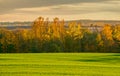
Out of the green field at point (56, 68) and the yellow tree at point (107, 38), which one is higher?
the green field at point (56, 68)

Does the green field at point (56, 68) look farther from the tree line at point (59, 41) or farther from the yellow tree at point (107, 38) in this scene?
the yellow tree at point (107, 38)

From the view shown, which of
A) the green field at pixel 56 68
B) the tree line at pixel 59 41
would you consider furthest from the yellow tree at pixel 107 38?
the green field at pixel 56 68

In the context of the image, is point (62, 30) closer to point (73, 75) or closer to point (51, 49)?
point (51, 49)

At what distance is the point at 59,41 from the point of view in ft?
356

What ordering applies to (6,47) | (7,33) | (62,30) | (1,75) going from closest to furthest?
(1,75) < (6,47) < (7,33) < (62,30)

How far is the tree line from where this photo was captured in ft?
343

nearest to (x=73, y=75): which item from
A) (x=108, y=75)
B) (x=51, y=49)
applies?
(x=108, y=75)

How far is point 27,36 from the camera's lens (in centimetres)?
11381

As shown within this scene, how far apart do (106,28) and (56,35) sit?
16.4m

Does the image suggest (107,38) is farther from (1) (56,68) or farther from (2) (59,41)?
(1) (56,68)

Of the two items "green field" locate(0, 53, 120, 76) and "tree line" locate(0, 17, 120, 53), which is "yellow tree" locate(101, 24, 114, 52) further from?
"green field" locate(0, 53, 120, 76)

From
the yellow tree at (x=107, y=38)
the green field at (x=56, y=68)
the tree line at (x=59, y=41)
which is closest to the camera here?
the green field at (x=56, y=68)

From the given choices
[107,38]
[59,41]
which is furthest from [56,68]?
[107,38]

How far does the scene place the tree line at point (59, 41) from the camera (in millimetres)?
104625
